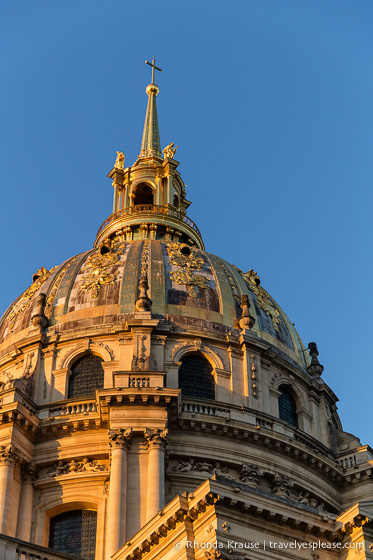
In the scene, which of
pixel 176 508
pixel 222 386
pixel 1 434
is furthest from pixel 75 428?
pixel 176 508

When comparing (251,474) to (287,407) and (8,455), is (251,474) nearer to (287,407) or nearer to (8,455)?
(287,407)

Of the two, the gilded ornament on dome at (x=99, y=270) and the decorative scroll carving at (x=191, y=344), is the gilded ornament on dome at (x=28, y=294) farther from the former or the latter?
the decorative scroll carving at (x=191, y=344)

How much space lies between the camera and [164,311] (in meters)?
55.3

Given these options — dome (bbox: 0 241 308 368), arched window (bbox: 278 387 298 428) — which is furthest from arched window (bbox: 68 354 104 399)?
arched window (bbox: 278 387 298 428)

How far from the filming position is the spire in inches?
2965

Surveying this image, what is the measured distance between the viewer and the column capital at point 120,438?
46844 mm

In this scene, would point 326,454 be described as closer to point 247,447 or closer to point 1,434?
point 247,447

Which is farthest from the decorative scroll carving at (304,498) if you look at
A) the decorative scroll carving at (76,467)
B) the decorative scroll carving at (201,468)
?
the decorative scroll carving at (76,467)

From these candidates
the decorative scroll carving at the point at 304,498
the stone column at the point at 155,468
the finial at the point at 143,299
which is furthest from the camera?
the finial at the point at 143,299

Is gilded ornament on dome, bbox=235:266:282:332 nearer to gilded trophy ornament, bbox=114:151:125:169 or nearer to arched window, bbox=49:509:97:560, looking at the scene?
gilded trophy ornament, bbox=114:151:125:169

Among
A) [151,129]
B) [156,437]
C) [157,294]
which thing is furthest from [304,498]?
[151,129]

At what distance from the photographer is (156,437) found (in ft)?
155

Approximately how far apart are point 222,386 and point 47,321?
9.82 m

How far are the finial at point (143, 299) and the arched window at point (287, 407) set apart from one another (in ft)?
27.0
